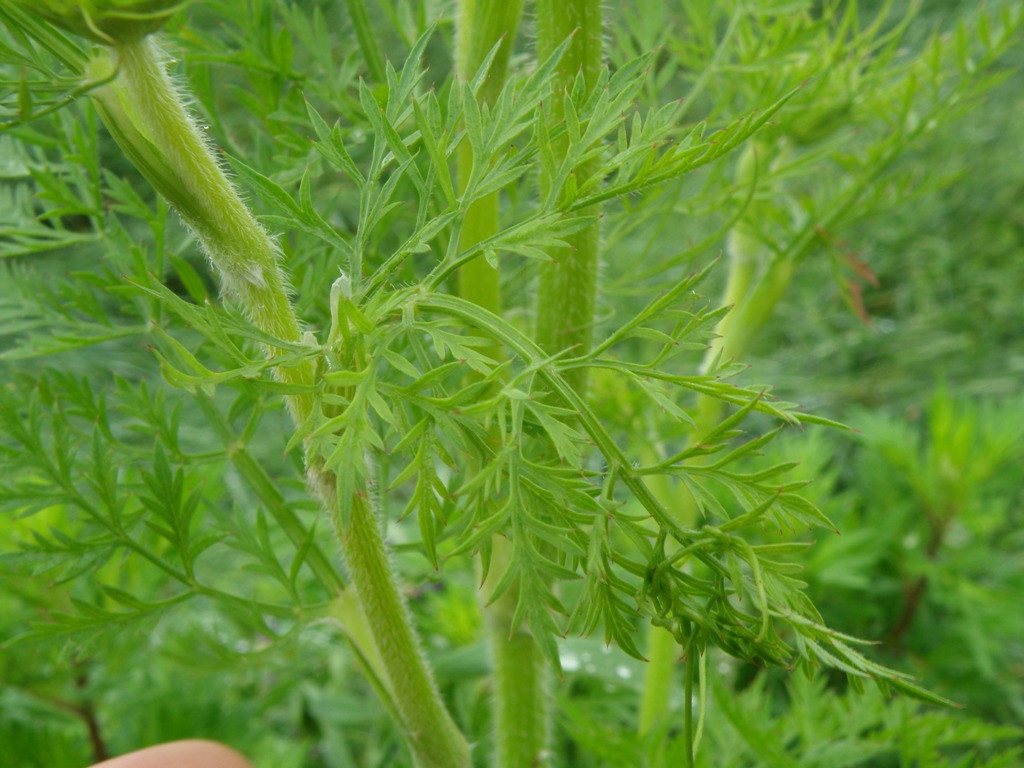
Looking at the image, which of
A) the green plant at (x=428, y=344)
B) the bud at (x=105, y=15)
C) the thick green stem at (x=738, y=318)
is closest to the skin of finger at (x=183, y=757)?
the green plant at (x=428, y=344)

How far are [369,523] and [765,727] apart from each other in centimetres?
35

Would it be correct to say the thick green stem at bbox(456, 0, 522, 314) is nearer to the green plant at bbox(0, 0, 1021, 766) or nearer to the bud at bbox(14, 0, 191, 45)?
the green plant at bbox(0, 0, 1021, 766)

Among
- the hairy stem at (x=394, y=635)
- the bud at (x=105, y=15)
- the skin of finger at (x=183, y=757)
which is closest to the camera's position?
the bud at (x=105, y=15)

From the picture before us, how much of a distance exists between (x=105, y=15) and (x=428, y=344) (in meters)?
→ 0.22

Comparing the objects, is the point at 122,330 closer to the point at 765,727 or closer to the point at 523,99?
the point at 523,99

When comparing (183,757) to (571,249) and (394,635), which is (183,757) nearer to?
(394,635)

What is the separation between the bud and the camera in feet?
0.86

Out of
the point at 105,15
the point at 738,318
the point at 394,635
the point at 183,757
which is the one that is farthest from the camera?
the point at 738,318

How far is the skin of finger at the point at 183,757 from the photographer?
53 cm

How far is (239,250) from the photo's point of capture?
0.34m

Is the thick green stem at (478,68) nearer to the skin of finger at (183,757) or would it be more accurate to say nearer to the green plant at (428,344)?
the green plant at (428,344)

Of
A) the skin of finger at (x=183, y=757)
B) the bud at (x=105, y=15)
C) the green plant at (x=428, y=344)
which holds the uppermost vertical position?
the bud at (x=105, y=15)

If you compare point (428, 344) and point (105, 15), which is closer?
point (105, 15)

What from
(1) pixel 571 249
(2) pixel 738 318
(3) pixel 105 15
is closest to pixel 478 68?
(1) pixel 571 249
